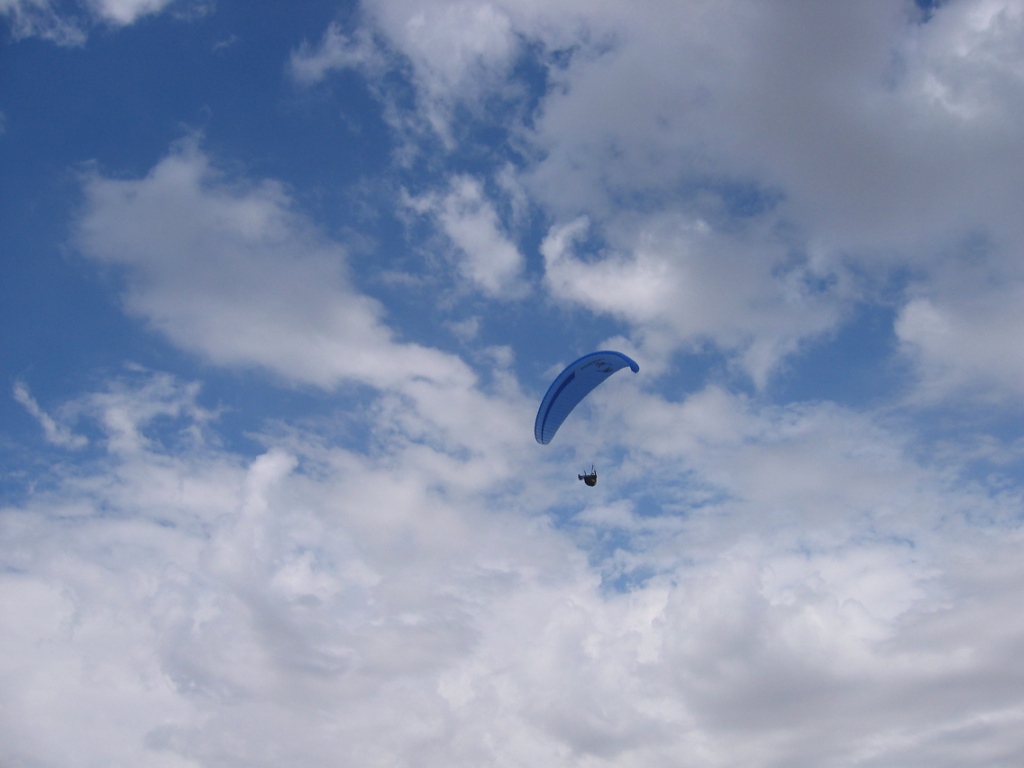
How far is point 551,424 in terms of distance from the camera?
7706 centimetres

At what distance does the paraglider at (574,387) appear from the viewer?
235ft

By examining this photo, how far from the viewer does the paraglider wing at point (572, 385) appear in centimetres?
7175

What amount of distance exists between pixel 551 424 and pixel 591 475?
5164 millimetres

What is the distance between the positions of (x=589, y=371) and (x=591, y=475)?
30.0ft

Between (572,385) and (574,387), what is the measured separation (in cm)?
56

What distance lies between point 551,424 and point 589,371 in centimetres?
630

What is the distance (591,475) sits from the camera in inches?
3039

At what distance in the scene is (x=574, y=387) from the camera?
2938 inches

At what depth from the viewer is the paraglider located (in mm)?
71750

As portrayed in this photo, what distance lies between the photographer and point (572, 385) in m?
74.1

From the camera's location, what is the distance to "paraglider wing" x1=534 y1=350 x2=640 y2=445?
7175 cm

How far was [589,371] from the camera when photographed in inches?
2881
